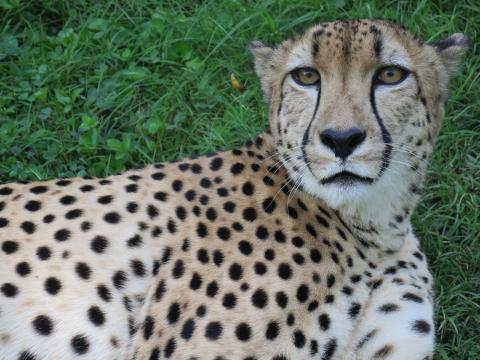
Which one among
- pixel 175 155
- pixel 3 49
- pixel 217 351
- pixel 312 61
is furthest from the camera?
pixel 3 49

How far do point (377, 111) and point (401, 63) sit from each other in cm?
22

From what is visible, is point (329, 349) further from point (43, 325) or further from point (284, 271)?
point (43, 325)

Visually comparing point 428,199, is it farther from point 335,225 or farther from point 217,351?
point 217,351

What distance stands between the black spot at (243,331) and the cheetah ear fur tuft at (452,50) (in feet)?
4.19

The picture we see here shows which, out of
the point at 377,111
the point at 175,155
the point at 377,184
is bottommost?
the point at 175,155

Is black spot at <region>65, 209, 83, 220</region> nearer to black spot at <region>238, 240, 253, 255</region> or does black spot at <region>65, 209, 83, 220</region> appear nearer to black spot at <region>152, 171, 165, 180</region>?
black spot at <region>152, 171, 165, 180</region>

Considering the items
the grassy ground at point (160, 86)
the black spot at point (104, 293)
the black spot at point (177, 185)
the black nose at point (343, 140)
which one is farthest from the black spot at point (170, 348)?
the grassy ground at point (160, 86)

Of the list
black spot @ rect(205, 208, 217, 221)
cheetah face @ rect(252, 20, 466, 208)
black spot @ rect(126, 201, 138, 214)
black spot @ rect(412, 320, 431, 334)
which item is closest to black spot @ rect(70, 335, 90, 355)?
black spot @ rect(126, 201, 138, 214)

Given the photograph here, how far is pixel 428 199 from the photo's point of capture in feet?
14.8

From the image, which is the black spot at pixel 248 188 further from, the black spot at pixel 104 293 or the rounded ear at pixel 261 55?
the black spot at pixel 104 293

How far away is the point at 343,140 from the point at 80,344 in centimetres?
114

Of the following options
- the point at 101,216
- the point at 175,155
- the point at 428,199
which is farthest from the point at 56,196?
the point at 428,199

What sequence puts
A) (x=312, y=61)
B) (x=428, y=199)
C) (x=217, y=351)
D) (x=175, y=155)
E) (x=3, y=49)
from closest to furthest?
(x=217, y=351) → (x=312, y=61) → (x=428, y=199) → (x=175, y=155) → (x=3, y=49)

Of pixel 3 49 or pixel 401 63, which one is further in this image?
pixel 3 49
